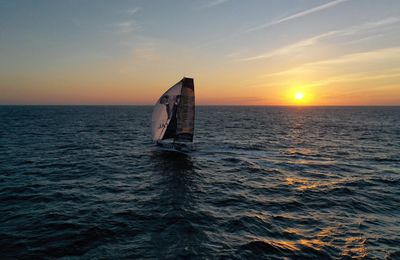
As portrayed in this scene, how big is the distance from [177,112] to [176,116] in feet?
1.79

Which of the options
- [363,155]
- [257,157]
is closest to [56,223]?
[257,157]

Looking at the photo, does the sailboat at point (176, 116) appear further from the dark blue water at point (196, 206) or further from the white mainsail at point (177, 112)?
the dark blue water at point (196, 206)

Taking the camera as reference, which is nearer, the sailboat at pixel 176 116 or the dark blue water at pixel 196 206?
the dark blue water at pixel 196 206

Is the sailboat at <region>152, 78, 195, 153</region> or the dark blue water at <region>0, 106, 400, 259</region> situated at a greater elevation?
the sailboat at <region>152, 78, 195, 153</region>

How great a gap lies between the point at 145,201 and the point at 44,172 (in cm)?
1285

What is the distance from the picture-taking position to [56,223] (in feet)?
49.1

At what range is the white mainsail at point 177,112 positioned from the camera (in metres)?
35.3

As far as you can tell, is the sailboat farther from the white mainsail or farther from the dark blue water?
the dark blue water

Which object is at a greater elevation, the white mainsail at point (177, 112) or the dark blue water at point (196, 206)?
the white mainsail at point (177, 112)

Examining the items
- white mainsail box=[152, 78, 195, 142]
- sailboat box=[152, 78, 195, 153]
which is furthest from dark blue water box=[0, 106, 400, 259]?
white mainsail box=[152, 78, 195, 142]

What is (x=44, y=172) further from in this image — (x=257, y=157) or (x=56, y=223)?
(x=257, y=157)

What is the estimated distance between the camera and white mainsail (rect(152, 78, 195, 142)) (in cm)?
3531

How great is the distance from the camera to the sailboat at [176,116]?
116ft

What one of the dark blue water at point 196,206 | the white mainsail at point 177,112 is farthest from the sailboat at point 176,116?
the dark blue water at point 196,206
